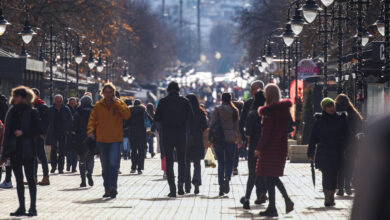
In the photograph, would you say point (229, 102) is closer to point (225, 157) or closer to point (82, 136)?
point (225, 157)

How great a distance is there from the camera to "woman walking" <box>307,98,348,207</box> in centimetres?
1212

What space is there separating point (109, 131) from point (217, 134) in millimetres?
1611

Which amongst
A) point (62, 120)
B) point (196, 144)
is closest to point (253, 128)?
point (196, 144)

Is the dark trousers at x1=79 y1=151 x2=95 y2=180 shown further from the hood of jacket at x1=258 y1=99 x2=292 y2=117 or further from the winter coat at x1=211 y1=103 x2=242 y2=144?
the hood of jacket at x1=258 y1=99 x2=292 y2=117

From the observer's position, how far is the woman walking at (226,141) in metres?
14.1

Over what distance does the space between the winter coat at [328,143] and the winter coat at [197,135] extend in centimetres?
296

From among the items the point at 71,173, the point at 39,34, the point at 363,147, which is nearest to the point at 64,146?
the point at 71,173

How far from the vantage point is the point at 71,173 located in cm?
2073

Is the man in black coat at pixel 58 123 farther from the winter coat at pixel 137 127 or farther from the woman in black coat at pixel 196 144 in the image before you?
the woman in black coat at pixel 196 144

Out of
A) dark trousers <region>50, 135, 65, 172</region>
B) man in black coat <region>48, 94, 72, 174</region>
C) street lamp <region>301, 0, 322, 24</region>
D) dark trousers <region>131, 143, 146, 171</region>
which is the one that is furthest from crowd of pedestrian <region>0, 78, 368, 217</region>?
dark trousers <region>131, 143, 146, 171</region>

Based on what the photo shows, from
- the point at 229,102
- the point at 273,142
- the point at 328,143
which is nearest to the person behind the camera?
the point at 273,142

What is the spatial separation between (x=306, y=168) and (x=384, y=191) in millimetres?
21896

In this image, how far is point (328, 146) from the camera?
40.1 ft

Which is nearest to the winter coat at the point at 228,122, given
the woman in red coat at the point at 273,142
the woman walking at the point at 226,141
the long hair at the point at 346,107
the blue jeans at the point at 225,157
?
the woman walking at the point at 226,141
